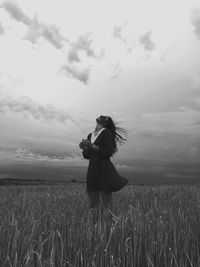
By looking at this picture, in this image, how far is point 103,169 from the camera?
5461mm

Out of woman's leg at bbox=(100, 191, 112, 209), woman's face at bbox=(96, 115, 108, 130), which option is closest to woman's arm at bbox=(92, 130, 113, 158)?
woman's face at bbox=(96, 115, 108, 130)

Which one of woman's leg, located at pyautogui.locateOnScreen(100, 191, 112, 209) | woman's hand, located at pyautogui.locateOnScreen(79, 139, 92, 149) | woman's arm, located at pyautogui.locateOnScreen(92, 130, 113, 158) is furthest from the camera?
woman's leg, located at pyautogui.locateOnScreen(100, 191, 112, 209)

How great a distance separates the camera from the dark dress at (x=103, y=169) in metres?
5.40

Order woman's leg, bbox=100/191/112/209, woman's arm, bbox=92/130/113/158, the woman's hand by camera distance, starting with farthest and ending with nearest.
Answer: woman's leg, bbox=100/191/112/209, woman's arm, bbox=92/130/113/158, the woman's hand

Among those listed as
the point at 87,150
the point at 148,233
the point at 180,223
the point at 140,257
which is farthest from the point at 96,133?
the point at 140,257

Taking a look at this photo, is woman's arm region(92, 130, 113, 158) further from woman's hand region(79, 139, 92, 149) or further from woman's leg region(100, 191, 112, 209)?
woman's leg region(100, 191, 112, 209)

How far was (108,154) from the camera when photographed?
5398 mm

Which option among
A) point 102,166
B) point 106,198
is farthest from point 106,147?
point 106,198

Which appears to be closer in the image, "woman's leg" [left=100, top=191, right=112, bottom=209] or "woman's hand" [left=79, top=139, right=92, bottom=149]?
"woman's hand" [left=79, top=139, right=92, bottom=149]

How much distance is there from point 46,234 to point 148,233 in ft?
3.02

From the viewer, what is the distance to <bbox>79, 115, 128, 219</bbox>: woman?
5402mm

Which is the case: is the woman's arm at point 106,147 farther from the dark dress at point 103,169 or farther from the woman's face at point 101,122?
the woman's face at point 101,122

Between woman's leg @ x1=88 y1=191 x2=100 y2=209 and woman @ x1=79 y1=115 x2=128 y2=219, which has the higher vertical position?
woman @ x1=79 y1=115 x2=128 y2=219

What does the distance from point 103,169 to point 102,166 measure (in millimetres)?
42
